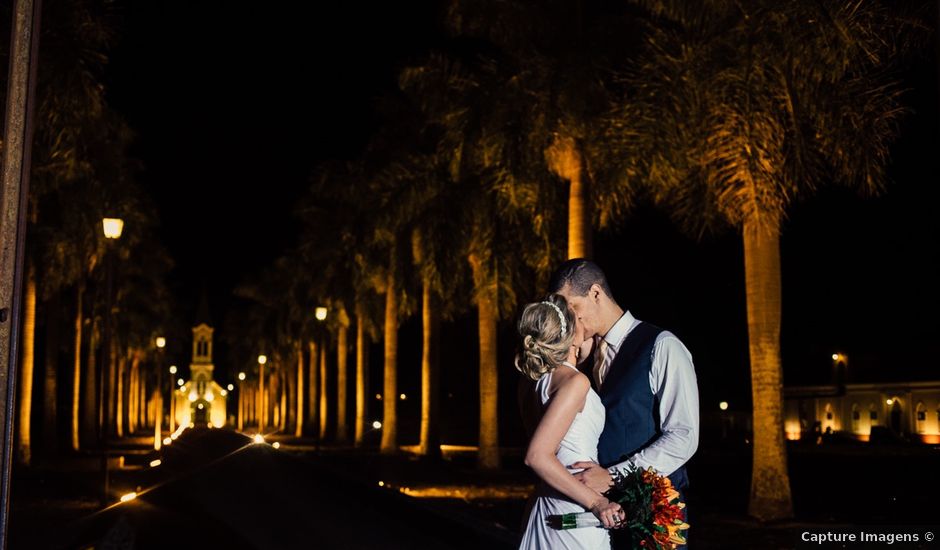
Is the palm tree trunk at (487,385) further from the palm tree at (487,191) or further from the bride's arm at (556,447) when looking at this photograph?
the bride's arm at (556,447)

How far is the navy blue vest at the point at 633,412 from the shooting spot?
4.87m

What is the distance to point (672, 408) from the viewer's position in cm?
473

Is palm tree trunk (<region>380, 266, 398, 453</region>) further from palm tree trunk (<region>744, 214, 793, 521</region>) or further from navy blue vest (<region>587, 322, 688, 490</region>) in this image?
navy blue vest (<region>587, 322, 688, 490</region>)

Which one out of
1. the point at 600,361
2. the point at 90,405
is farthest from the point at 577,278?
the point at 90,405

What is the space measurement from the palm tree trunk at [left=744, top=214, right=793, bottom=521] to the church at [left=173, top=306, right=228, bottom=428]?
15570 centimetres

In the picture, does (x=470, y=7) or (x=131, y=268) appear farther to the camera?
(x=131, y=268)

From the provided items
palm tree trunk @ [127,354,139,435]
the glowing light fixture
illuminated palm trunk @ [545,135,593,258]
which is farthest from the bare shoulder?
palm tree trunk @ [127,354,139,435]

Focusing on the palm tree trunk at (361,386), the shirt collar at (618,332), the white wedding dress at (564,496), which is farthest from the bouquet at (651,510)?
the palm tree trunk at (361,386)

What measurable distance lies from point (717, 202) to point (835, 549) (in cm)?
719

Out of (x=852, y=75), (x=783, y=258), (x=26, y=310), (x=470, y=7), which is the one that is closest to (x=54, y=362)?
(x=26, y=310)

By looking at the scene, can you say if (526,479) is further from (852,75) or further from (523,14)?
(852,75)

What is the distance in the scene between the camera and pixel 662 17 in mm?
20078

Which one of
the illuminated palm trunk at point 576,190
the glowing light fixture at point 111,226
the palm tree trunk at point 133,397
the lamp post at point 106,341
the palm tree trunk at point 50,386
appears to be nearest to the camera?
the illuminated palm trunk at point 576,190

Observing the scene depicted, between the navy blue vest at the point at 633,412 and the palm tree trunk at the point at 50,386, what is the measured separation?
38.9 meters
